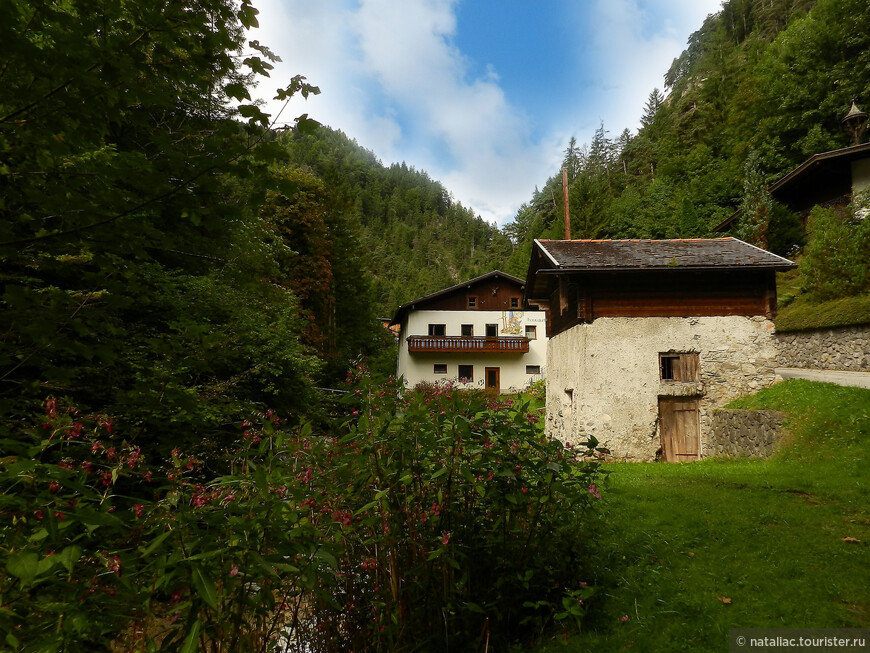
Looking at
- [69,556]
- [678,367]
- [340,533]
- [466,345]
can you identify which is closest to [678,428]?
[678,367]

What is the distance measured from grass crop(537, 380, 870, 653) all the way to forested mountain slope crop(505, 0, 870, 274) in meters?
14.9

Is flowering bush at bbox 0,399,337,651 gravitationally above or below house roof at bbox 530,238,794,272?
below

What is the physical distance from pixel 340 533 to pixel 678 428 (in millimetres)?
11278

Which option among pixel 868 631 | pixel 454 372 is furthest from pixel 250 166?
pixel 454 372

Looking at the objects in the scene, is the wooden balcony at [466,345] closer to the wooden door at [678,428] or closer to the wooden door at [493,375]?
the wooden door at [493,375]

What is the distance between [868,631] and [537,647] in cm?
255

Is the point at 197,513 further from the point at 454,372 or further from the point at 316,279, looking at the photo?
the point at 454,372

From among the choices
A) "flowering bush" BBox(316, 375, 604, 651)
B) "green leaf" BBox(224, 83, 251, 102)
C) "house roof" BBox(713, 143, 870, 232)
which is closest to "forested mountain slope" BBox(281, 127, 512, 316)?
"house roof" BBox(713, 143, 870, 232)

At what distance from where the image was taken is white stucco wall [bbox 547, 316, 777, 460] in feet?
35.7

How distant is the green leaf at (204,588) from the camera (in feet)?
4.22

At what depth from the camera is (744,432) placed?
1002cm

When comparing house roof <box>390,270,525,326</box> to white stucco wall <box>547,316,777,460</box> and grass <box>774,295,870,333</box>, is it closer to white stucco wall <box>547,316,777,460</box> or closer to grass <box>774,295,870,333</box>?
white stucco wall <box>547,316,777,460</box>

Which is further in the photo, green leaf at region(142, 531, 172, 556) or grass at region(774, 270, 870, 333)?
grass at region(774, 270, 870, 333)

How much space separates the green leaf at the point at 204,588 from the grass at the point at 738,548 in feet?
10.5
